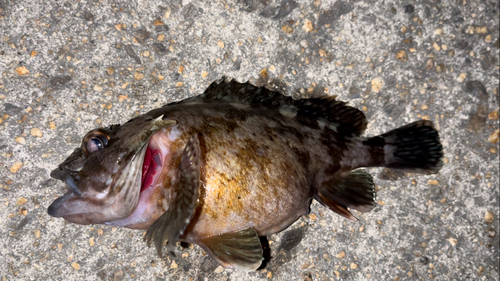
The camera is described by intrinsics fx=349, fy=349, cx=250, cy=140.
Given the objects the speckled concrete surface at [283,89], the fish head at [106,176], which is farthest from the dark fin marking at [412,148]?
the fish head at [106,176]

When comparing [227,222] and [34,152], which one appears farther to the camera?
[34,152]

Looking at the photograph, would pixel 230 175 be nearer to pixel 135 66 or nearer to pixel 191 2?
pixel 135 66

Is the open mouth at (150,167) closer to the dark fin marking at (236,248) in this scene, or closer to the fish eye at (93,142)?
the fish eye at (93,142)

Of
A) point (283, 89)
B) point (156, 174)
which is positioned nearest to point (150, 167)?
point (156, 174)

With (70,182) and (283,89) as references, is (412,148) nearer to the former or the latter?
(283,89)

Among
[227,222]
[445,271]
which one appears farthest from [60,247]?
[445,271]

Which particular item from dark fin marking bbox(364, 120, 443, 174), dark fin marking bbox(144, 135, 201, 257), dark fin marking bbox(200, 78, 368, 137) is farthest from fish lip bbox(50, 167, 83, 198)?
dark fin marking bbox(364, 120, 443, 174)

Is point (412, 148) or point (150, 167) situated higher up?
point (150, 167)

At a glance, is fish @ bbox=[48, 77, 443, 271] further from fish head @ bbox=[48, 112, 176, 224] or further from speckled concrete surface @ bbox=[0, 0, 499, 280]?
speckled concrete surface @ bbox=[0, 0, 499, 280]
